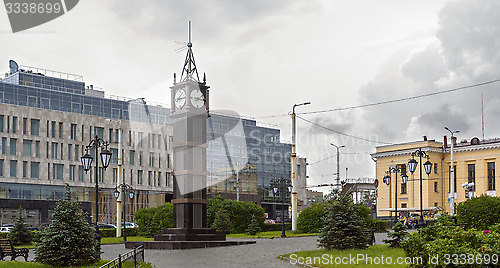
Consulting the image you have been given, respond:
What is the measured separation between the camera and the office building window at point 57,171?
83644 mm

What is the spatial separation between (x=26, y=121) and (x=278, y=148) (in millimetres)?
52916

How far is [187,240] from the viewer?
3103 cm

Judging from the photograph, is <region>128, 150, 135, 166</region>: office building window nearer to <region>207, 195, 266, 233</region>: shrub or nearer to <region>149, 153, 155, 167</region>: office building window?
<region>149, 153, 155, 167</region>: office building window

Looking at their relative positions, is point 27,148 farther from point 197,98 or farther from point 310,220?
point 197,98

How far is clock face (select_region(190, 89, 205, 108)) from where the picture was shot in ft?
108

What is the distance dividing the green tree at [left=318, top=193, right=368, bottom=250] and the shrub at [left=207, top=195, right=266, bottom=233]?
23.5 meters

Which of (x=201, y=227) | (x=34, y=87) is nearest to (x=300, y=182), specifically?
(x=34, y=87)

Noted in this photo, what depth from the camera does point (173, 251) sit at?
1132 inches

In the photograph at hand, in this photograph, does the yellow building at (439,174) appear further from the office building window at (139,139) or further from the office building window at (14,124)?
the office building window at (14,124)

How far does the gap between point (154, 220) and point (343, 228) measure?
25.5 meters

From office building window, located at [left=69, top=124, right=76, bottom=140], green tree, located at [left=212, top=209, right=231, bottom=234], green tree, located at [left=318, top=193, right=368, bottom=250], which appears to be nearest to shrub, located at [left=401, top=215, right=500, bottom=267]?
green tree, located at [left=318, top=193, right=368, bottom=250]

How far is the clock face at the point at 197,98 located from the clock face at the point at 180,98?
0.45m

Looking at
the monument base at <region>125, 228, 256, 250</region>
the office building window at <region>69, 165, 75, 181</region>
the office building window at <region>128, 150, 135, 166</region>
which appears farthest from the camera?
the office building window at <region>128, 150, 135, 166</region>

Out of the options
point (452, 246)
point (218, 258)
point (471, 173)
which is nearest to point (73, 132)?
point (471, 173)
